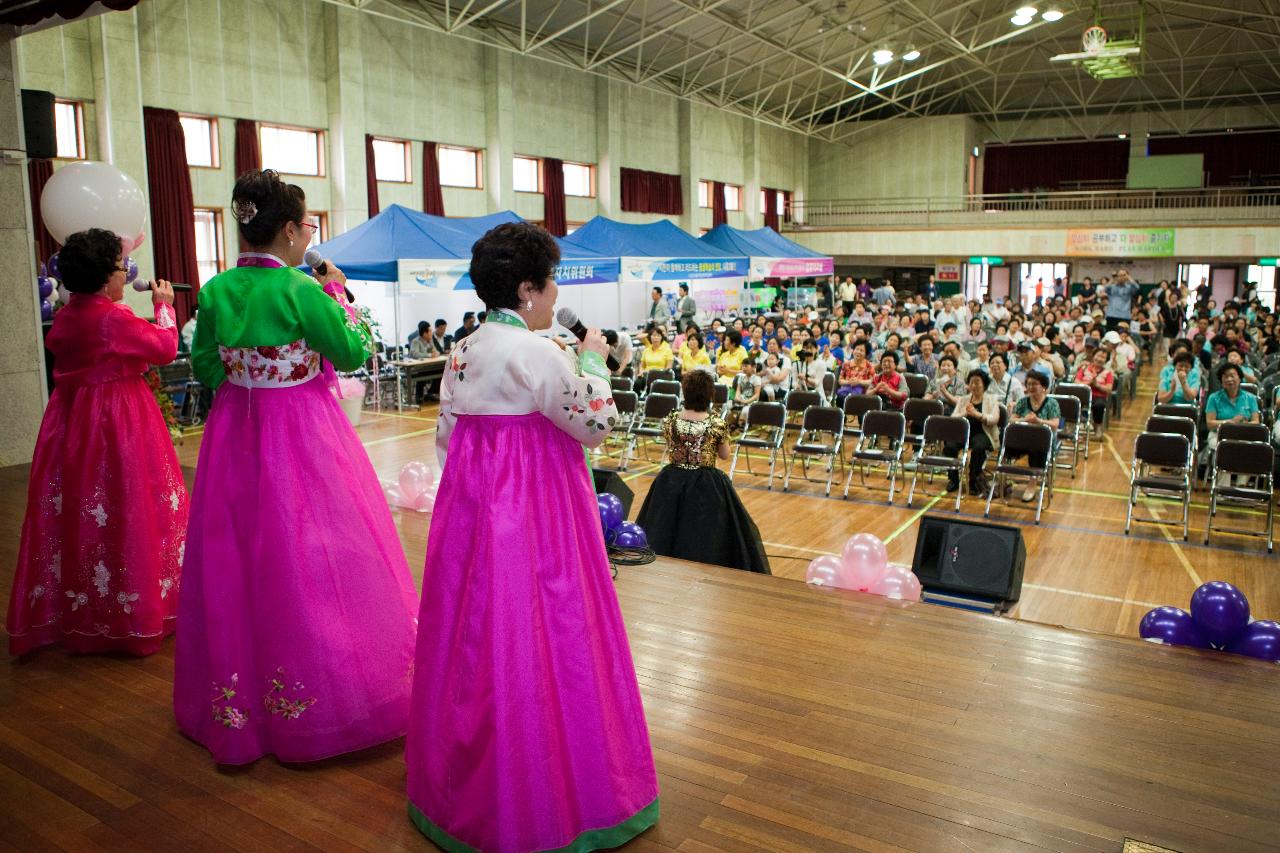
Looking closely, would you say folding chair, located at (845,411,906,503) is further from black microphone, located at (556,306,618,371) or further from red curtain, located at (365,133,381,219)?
red curtain, located at (365,133,381,219)

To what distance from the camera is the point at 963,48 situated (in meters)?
21.3

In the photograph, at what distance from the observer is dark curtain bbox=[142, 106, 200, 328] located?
13.0 metres

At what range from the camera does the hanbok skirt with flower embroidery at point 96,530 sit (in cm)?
330

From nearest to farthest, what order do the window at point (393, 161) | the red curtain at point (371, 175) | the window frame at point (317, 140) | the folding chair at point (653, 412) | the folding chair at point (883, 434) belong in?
the folding chair at point (883, 434) → the folding chair at point (653, 412) → the window frame at point (317, 140) → the red curtain at point (371, 175) → the window at point (393, 161)

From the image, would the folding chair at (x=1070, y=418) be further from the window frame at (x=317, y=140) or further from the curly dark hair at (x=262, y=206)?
the window frame at (x=317, y=140)

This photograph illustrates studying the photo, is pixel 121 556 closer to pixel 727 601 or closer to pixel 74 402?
pixel 74 402

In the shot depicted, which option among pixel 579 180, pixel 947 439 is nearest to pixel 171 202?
pixel 579 180

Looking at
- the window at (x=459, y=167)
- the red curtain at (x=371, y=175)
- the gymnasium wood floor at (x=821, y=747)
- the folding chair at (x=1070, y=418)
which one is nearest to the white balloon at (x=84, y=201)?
the gymnasium wood floor at (x=821, y=747)

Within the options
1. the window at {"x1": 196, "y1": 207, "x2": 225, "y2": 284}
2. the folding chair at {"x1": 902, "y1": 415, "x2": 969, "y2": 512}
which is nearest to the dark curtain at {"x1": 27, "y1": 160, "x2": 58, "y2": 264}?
the window at {"x1": 196, "y1": 207, "x2": 225, "y2": 284}

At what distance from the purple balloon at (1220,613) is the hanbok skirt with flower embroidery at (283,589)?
10.3 ft

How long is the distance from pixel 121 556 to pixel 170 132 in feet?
37.9

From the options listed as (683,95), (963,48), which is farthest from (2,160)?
(963,48)

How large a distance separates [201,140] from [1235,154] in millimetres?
26249

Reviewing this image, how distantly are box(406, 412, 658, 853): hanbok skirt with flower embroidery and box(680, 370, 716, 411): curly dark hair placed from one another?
3.03 metres
